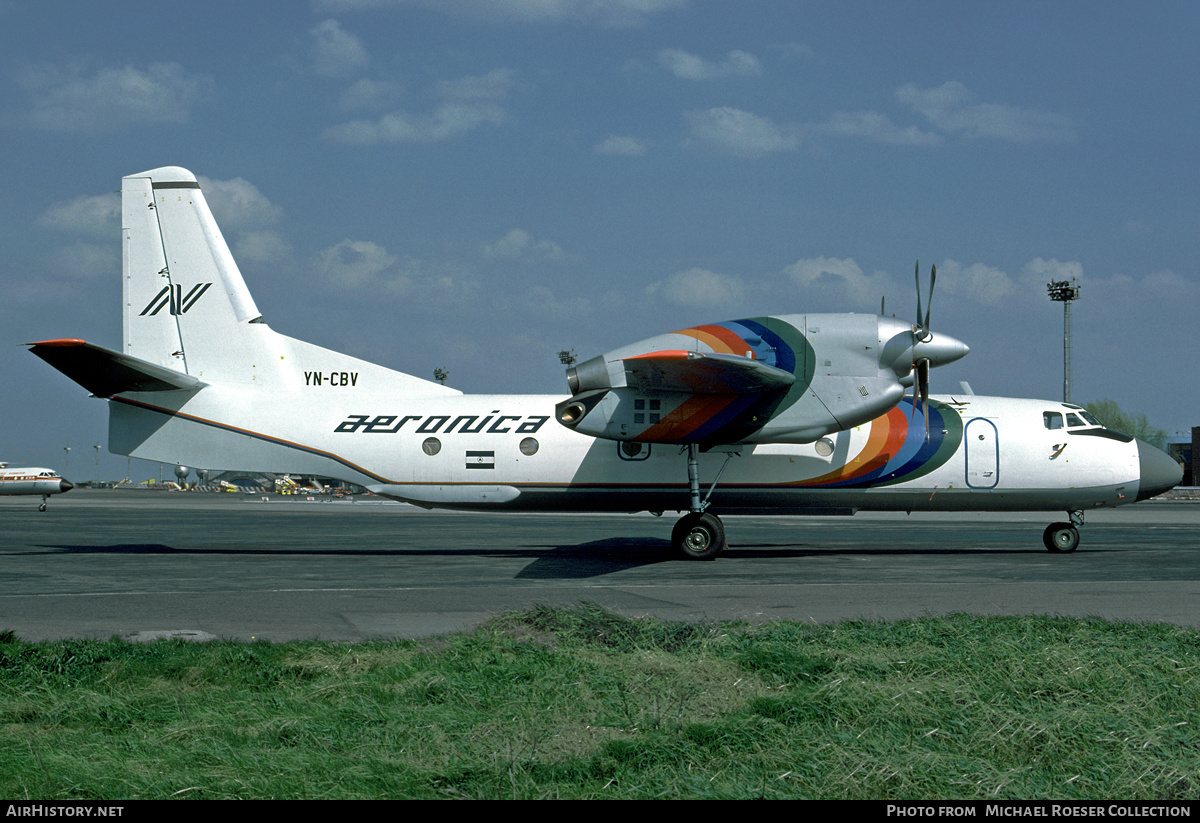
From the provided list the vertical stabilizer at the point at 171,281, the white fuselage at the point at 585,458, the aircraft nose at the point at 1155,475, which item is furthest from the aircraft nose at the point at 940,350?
the vertical stabilizer at the point at 171,281

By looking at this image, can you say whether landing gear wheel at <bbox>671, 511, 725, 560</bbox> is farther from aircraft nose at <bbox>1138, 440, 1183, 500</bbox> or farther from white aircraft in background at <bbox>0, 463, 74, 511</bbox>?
white aircraft in background at <bbox>0, 463, 74, 511</bbox>

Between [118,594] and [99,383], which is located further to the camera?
[99,383]

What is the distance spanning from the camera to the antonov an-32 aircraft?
18406 mm

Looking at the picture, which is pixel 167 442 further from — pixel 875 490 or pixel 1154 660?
pixel 1154 660

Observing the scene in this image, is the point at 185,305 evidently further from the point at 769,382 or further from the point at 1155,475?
the point at 1155,475

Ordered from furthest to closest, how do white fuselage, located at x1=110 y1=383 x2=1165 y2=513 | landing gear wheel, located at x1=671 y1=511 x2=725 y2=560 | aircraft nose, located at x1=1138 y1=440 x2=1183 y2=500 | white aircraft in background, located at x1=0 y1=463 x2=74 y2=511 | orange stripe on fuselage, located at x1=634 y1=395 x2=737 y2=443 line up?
white aircraft in background, located at x1=0 y1=463 x2=74 y2=511 < aircraft nose, located at x1=1138 y1=440 x2=1183 y2=500 < white fuselage, located at x1=110 y1=383 x2=1165 y2=513 < landing gear wheel, located at x1=671 y1=511 x2=725 y2=560 < orange stripe on fuselage, located at x1=634 y1=395 x2=737 y2=443

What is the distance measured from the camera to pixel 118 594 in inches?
516

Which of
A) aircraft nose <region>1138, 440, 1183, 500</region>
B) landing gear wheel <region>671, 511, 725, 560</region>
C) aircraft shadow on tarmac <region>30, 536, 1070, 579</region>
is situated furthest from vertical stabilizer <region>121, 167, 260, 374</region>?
aircraft nose <region>1138, 440, 1183, 500</region>

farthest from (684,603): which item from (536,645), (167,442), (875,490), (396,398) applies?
(167,442)

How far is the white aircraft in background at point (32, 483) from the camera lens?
48656mm

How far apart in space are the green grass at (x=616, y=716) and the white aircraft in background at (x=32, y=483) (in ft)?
156

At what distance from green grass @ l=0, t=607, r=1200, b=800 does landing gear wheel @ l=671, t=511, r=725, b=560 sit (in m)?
10.3

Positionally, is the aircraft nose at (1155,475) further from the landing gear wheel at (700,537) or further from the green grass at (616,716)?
the green grass at (616,716)

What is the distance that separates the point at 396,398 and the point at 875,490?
10998 mm
